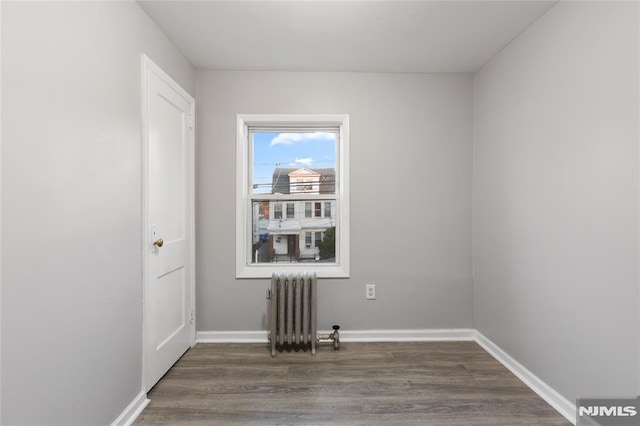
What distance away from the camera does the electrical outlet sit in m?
2.88

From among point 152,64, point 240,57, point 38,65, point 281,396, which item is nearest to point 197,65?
point 240,57

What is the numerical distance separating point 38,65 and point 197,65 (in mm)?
1668

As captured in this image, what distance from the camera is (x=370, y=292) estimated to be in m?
2.88

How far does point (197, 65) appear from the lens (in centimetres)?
272

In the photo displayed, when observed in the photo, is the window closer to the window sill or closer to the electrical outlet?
the window sill

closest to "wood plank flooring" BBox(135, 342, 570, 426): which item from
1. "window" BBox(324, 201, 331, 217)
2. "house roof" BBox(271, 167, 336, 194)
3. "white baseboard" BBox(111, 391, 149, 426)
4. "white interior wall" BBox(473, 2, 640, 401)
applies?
"white baseboard" BBox(111, 391, 149, 426)

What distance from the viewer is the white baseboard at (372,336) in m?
2.83

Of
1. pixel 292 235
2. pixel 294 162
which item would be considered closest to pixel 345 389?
pixel 292 235

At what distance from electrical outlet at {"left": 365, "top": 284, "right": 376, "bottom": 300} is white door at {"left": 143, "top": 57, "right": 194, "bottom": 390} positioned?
4.97ft

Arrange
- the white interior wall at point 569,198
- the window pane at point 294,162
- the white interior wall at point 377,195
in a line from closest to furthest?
the white interior wall at point 569,198 < the white interior wall at point 377,195 < the window pane at point 294,162

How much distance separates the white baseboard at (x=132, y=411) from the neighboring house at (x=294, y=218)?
1.36 metres

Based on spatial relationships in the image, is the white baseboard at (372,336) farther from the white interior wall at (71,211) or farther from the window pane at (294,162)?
the window pane at (294,162)

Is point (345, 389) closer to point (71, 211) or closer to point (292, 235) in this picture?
point (292, 235)

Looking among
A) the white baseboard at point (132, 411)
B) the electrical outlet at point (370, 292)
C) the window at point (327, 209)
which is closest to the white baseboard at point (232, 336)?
the white baseboard at point (132, 411)
